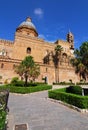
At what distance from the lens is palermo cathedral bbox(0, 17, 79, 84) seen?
42.5 m

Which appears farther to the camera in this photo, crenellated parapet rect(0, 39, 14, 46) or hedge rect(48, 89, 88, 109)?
crenellated parapet rect(0, 39, 14, 46)

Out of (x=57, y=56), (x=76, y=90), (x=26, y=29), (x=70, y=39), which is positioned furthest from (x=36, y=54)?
(x=76, y=90)

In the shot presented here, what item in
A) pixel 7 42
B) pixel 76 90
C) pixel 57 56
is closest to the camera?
pixel 76 90

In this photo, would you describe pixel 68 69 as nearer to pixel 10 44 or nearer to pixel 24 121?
pixel 10 44

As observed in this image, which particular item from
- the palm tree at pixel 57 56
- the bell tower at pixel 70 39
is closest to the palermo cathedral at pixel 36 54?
the palm tree at pixel 57 56

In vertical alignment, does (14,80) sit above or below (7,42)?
below

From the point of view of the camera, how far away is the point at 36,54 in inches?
1957

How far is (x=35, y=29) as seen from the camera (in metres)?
55.7

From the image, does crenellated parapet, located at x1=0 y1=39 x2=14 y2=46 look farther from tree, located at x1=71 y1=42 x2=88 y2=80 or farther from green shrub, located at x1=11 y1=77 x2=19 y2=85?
tree, located at x1=71 y1=42 x2=88 y2=80

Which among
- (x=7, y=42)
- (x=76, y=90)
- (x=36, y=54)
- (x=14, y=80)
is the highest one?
(x=7, y=42)

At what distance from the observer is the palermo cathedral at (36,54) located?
1675 inches

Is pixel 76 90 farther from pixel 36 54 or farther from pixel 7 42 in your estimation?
pixel 7 42

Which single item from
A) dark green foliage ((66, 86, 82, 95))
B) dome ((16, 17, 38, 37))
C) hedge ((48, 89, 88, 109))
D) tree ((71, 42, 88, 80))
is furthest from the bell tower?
hedge ((48, 89, 88, 109))

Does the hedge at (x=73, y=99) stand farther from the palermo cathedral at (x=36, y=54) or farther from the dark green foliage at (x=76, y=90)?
the palermo cathedral at (x=36, y=54)
